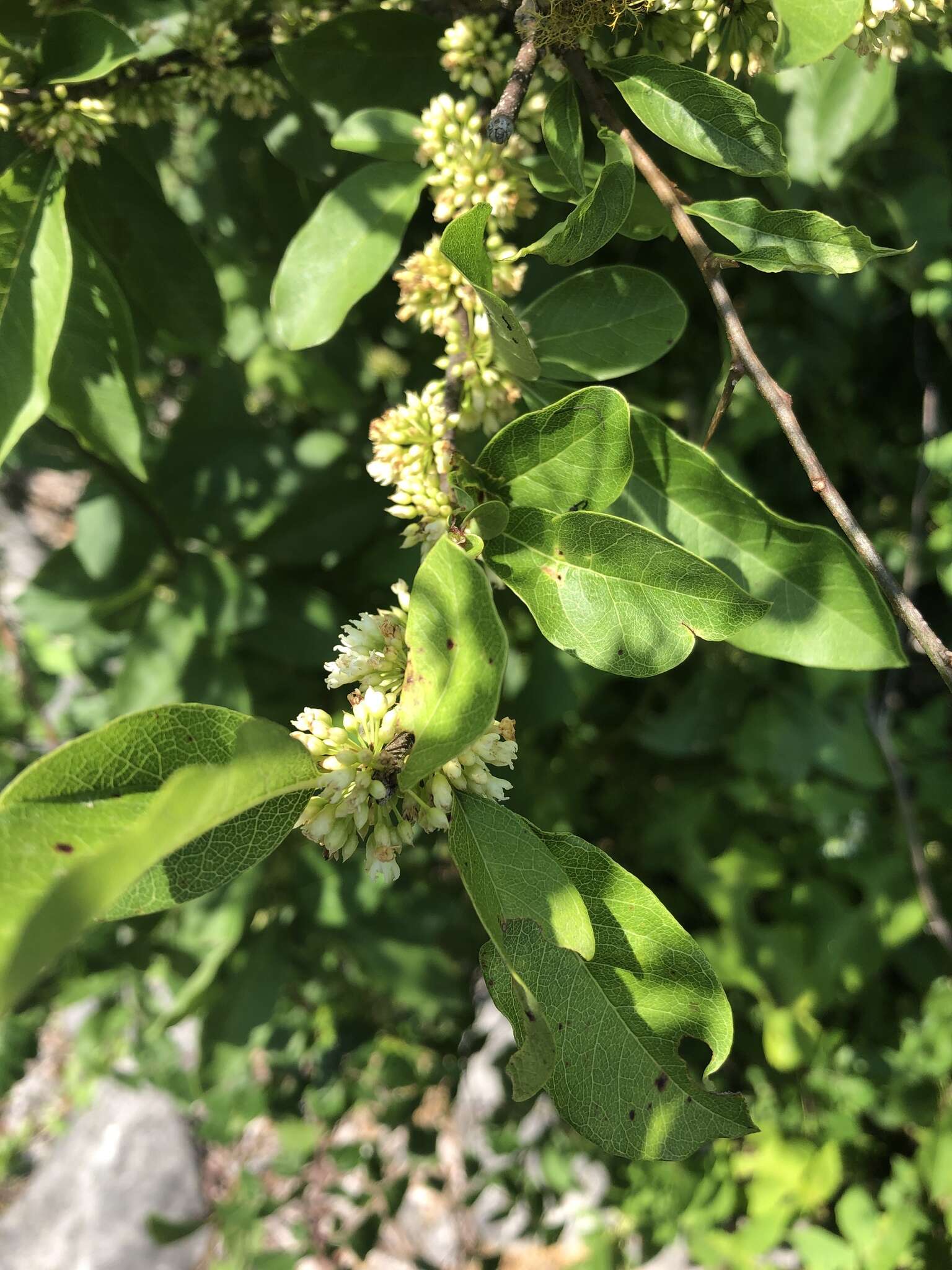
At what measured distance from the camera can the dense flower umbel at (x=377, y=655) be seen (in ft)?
2.75

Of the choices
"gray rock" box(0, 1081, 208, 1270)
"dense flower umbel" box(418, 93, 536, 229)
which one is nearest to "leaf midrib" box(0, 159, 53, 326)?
"dense flower umbel" box(418, 93, 536, 229)

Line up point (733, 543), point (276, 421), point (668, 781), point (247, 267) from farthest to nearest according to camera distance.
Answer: point (668, 781), point (276, 421), point (247, 267), point (733, 543)

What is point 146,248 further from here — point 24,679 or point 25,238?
point 24,679

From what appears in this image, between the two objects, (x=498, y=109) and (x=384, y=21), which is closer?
(x=498, y=109)

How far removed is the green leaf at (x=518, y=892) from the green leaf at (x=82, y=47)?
86 centimetres

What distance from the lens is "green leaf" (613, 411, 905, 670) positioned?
932 millimetres

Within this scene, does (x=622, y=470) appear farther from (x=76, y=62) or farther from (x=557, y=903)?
(x=76, y=62)

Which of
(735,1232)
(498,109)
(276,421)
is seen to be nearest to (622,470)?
(498,109)

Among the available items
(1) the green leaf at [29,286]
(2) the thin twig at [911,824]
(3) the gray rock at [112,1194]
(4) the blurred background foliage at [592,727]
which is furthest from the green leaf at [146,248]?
(3) the gray rock at [112,1194]

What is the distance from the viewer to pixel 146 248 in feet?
4.43

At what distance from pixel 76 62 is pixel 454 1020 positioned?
6.95ft

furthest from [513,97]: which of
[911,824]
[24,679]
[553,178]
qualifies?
[24,679]

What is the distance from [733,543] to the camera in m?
0.97

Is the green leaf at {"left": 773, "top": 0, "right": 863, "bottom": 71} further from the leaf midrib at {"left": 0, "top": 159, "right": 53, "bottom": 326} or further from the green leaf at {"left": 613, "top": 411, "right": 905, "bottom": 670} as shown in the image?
the leaf midrib at {"left": 0, "top": 159, "right": 53, "bottom": 326}
